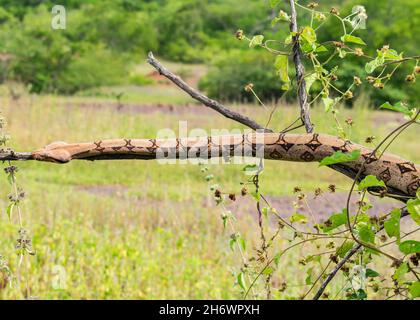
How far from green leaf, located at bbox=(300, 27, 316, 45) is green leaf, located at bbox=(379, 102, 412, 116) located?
0.24m

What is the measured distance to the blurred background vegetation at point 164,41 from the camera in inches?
814

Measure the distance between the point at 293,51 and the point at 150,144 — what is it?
0.38m

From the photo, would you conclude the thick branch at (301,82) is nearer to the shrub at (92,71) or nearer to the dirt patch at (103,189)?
the dirt patch at (103,189)

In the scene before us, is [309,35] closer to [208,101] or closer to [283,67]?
[283,67]

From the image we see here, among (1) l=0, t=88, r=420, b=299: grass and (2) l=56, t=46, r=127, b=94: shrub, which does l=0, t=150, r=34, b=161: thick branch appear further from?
(2) l=56, t=46, r=127, b=94: shrub

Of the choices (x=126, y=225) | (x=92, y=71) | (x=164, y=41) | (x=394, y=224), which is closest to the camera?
(x=394, y=224)

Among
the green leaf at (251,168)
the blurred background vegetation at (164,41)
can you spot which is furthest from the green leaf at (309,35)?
the blurred background vegetation at (164,41)

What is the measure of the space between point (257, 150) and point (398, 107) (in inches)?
13.6

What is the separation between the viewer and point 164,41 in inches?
1121

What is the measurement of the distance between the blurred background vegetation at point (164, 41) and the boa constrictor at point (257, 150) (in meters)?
14.5

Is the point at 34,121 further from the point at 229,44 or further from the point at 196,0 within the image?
the point at 196,0

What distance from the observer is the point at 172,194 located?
8.52m

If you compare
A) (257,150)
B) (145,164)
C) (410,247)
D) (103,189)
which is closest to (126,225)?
(103,189)

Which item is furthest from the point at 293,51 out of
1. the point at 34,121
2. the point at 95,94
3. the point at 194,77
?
the point at 194,77
